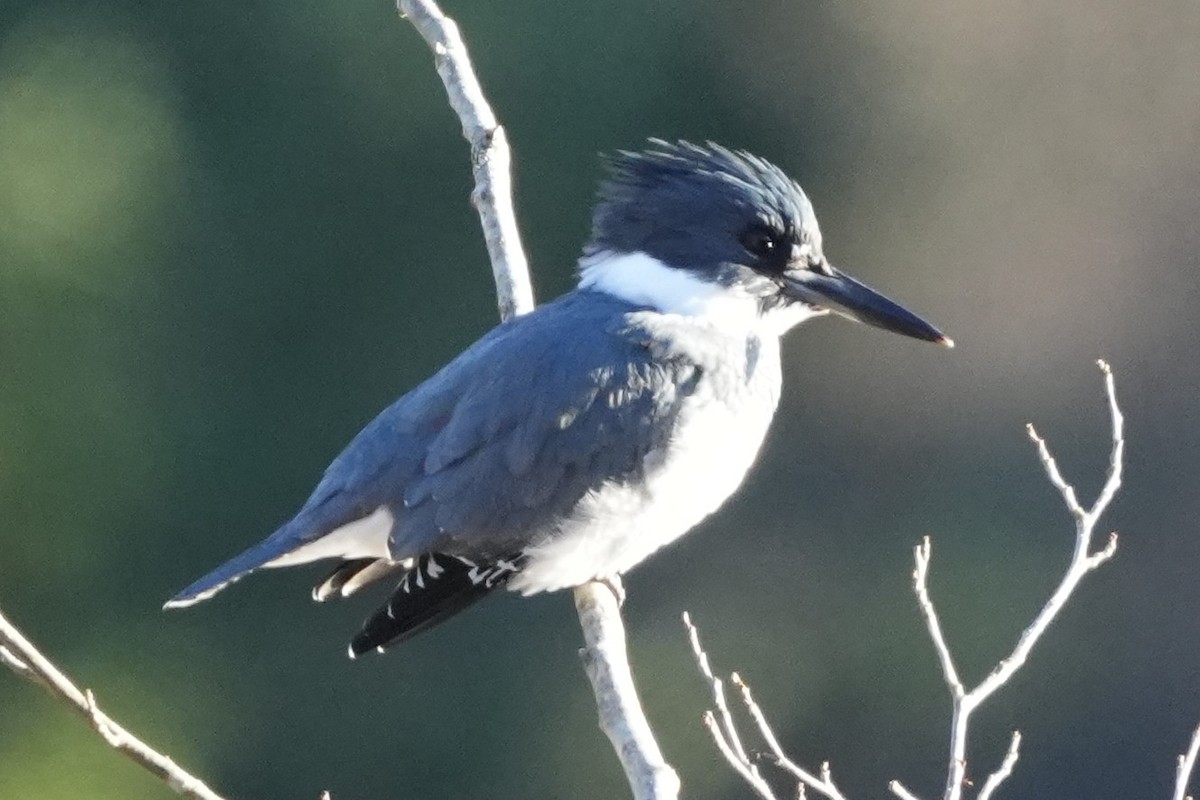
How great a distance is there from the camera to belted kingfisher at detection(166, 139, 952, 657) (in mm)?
2043

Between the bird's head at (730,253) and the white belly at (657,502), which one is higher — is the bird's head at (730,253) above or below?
above

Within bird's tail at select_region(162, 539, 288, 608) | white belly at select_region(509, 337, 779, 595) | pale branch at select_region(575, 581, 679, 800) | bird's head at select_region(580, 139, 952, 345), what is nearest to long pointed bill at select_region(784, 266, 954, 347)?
bird's head at select_region(580, 139, 952, 345)

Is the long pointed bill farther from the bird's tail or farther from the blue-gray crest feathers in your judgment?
the bird's tail

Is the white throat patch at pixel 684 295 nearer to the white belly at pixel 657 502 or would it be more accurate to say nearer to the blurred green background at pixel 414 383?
the white belly at pixel 657 502

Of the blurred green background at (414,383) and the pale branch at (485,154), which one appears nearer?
the pale branch at (485,154)

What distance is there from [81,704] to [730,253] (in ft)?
3.53

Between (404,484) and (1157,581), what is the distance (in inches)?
124

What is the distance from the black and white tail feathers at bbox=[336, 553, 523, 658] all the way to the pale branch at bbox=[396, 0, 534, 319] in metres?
0.36

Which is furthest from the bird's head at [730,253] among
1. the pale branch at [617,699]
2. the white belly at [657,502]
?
the pale branch at [617,699]

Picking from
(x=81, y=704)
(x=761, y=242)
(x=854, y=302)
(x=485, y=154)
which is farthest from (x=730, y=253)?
(x=81, y=704)

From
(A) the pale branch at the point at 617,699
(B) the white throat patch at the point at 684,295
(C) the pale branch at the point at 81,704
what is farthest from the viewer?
(B) the white throat patch at the point at 684,295

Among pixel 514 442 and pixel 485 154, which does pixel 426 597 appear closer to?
pixel 514 442

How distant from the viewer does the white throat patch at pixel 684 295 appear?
2209mm

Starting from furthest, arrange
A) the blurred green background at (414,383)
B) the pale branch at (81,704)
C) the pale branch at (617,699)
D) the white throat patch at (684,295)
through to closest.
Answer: the blurred green background at (414,383) < the white throat patch at (684,295) < the pale branch at (617,699) < the pale branch at (81,704)
